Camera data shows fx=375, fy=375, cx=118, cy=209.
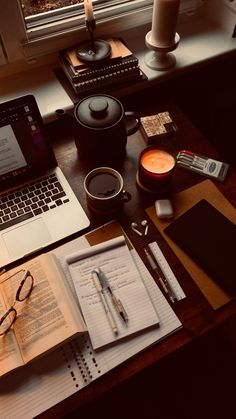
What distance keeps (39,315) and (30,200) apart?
312mm

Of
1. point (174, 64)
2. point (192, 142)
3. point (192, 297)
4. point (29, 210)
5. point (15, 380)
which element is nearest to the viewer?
point (15, 380)

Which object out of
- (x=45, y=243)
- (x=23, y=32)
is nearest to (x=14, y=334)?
(x=45, y=243)

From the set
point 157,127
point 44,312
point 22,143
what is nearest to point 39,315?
point 44,312

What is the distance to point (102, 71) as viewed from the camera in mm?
1132

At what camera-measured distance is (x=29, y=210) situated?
3.16 ft

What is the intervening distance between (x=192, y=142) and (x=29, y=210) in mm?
509

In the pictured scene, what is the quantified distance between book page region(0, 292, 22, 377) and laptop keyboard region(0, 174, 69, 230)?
11.0 inches

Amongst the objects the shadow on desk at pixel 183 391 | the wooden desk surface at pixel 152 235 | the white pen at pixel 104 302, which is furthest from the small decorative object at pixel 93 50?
the shadow on desk at pixel 183 391

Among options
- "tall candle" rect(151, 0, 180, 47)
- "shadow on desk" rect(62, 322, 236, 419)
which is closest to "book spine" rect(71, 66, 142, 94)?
"tall candle" rect(151, 0, 180, 47)

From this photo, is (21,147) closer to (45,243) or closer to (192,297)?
(45,243)

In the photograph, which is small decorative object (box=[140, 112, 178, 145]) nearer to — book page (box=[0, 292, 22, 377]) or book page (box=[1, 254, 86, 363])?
book page (box=[1, 254, 86, 363])

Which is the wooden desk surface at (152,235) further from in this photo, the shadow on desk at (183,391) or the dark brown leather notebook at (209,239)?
the shadow on desk at (183,391)

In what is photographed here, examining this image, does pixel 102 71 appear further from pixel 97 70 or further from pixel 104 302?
pixel 104 302

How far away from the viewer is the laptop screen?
34.4 inches
